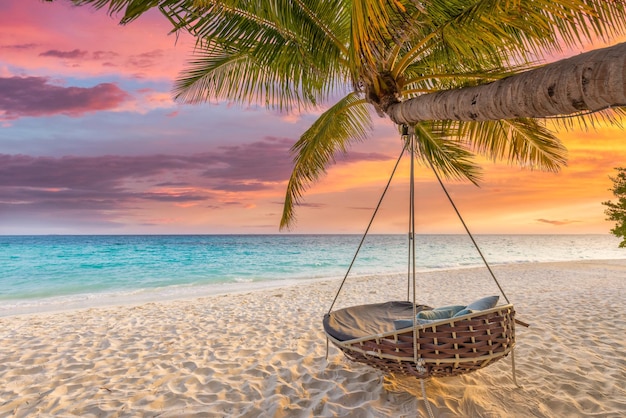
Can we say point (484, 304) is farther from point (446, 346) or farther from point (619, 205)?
point (619, 205)

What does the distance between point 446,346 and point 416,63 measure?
237 centimetres

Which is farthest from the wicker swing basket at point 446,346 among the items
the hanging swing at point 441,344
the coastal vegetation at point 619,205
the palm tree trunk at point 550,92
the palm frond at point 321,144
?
the coastal vegetation at point 619,205

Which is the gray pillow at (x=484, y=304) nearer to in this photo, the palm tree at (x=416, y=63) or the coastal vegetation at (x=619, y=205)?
the palm tree at (x=416, y=63)

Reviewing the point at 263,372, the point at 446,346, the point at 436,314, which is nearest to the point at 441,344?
the point at 446,346

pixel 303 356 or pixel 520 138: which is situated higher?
pixel 520 138

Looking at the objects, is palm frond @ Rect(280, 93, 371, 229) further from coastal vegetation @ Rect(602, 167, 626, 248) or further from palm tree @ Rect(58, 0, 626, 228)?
coastal vegetation @ Rect(602, 167, 626, 248)

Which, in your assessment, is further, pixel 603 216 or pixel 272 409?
pixel 603 216

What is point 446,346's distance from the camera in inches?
74.7

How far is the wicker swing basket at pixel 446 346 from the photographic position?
190 cm

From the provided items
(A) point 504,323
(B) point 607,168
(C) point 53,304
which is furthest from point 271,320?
(B) point 607,168

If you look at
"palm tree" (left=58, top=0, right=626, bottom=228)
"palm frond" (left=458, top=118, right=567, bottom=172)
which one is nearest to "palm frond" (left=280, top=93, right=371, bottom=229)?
"palm tree" (left=58, top=0, right=626, bottom=228)

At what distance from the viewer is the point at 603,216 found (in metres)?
9.32

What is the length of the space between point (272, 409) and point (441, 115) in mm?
1942

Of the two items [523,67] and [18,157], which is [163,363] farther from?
[18,157]
